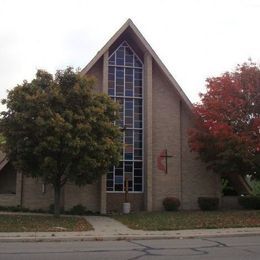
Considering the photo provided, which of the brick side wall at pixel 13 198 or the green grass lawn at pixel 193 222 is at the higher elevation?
the brick side wall at pixel 13 198

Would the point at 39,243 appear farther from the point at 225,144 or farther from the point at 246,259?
the point at 225,144

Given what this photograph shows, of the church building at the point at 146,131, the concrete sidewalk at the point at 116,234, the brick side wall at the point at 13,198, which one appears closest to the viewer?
the concrete sidewalk at the point at 116,234

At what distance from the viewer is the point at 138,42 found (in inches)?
1373

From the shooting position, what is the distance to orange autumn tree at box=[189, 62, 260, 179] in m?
29.2

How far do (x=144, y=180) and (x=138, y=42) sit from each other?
8412 millimetres

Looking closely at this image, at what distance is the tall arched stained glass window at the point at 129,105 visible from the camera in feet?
113

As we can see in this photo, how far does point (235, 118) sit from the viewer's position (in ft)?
97.6

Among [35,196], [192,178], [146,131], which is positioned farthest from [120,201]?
[35,196]

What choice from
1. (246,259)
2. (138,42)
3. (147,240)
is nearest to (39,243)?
(147,240)

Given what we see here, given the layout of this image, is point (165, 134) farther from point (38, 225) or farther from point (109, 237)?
point (109, 237)

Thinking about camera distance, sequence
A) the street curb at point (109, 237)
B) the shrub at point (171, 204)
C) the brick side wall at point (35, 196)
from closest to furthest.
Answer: the street curb at point (109, 237)
the brick side wall at point (35, 196)
the shrub at point (171, 204)

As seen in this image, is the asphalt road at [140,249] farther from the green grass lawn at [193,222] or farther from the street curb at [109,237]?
the green grass lawn at [193,222]

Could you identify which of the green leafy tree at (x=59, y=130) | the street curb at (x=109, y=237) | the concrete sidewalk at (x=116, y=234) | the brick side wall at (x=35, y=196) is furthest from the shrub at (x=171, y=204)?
the street curb at (x=109, y=237)

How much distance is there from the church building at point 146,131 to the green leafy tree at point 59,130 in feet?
22.4
